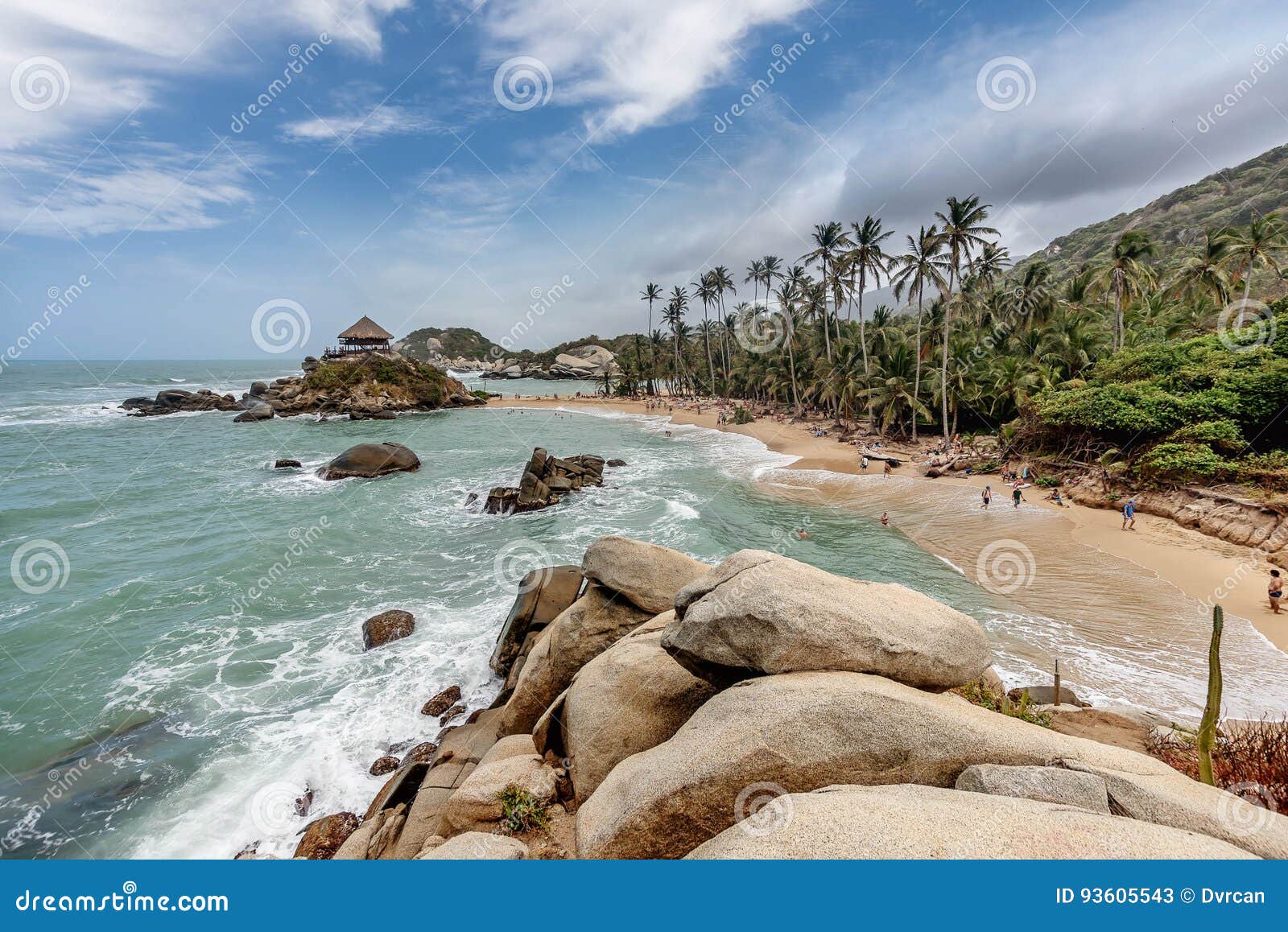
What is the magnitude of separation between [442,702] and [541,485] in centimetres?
1849

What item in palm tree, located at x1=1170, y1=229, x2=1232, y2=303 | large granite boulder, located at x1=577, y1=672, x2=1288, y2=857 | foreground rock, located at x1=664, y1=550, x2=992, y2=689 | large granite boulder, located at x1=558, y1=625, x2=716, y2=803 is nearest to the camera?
large granite boulder, located at x1=577, y1=672, x2=1288, y2=857

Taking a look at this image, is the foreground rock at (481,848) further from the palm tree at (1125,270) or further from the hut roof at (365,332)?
the hut roof at (365,332)

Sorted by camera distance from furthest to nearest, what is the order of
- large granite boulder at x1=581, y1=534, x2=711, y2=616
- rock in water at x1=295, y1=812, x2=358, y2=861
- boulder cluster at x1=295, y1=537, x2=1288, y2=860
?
1. large granite boulder at x1=581, y1=534, x2=711, y2=616
2. rock in water at x1=295, y1=812, x2=358, y2=861
3. boulder cluster at x1=295, y1=537, x2=1288, y2=860

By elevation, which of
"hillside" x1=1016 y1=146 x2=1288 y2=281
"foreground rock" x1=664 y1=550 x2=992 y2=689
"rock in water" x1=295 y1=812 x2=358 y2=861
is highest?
"hillside" x1=1016 y1=146 x2=1288 y2=281

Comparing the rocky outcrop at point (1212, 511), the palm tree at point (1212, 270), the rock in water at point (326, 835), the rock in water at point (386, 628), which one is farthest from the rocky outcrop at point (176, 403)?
the palm tree at point (1212, 270)

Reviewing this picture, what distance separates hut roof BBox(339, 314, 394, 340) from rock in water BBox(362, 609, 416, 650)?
83.7m

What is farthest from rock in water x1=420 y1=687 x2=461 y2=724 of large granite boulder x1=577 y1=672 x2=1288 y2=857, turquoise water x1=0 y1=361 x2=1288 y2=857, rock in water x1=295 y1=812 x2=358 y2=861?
large granite boulder x1=577 y1=672 x2=1288 y2=857

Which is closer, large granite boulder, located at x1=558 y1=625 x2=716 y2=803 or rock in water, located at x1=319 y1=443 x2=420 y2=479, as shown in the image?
large granite boulder, located at x1=558 y1=625 x2=716 y2=803

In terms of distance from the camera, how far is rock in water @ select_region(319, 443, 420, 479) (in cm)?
3634

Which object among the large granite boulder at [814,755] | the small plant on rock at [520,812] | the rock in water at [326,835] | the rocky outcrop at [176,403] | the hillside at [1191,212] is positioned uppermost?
the hillside at [1191,212]

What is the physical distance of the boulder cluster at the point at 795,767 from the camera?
13.4 ft

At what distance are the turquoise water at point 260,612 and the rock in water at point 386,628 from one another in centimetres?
42

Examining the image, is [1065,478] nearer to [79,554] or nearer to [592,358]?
[79,554]

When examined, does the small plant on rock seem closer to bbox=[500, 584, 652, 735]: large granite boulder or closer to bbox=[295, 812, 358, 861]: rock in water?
bbox=[500, 584, 652, 735]: large granite boulder
